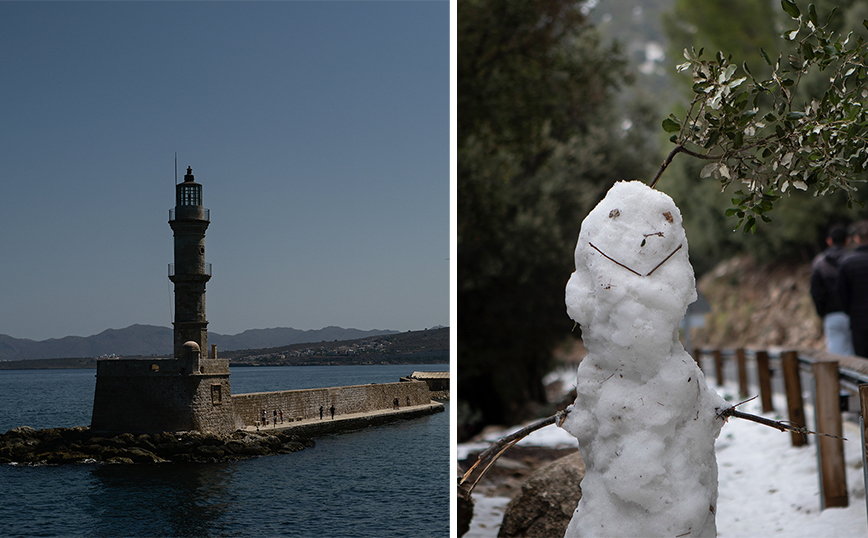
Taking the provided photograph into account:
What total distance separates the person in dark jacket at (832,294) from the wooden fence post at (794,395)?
47.7 inches

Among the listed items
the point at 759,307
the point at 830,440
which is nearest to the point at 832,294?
the point at 830,440

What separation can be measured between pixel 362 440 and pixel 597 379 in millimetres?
3195

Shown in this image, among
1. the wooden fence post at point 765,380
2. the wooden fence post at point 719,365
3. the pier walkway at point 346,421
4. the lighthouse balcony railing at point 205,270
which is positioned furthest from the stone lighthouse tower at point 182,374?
the wooden fence post at point 719,365

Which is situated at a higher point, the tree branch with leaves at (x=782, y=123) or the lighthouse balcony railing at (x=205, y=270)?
the tree branch with leaves at (x=782, y=123)

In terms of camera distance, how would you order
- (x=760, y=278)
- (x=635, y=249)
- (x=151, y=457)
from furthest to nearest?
(x=760, y=278) < (x=151, y=457) < (x=635, y=249)

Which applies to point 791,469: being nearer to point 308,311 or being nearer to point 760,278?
point 308,311

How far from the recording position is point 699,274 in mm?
22922

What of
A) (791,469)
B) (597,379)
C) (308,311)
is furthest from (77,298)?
(791,469)

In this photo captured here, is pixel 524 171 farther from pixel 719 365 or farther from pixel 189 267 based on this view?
pixel 189 267

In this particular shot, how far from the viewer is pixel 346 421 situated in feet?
17.3

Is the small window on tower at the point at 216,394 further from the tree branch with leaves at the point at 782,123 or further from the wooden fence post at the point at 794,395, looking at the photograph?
the wooden fence post at the point at 794,395

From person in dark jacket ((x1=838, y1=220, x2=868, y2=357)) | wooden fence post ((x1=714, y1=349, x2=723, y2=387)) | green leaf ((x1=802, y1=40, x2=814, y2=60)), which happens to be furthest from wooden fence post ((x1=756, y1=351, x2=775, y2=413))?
green leaf ((x1=802, y1=40, x2=814, y2=60))

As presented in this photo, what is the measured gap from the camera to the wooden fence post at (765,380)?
686 centimetres

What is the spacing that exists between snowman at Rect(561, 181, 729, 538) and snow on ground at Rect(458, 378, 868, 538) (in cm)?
209
